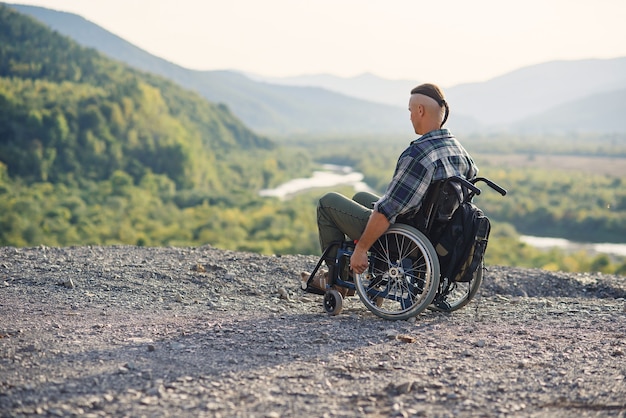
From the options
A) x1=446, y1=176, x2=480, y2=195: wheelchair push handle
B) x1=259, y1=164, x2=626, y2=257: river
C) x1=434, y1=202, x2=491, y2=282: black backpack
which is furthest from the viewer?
x1=259, y1=164, x2=626, y2=257: river

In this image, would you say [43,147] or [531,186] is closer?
[43,147]

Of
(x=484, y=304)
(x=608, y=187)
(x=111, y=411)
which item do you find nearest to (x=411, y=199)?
(x=484, y=304)

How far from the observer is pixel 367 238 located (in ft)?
19.4

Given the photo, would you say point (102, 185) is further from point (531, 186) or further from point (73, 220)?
point (531, 186)

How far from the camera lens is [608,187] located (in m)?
119

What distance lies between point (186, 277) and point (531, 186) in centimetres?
11312

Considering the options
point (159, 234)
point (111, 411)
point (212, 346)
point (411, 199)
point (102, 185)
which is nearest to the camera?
point (111, 411)

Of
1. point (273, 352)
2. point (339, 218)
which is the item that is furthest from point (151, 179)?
point (273, 352)

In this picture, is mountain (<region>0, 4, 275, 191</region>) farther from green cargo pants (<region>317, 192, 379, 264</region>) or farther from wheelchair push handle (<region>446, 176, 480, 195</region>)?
wheelchair push handle (<region>446, 176, 480, 195</region>)

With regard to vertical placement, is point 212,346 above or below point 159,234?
above

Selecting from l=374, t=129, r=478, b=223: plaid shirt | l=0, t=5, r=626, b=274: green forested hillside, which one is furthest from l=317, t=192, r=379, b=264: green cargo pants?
l=0, t=5, r=626, b=274: green forested hillside

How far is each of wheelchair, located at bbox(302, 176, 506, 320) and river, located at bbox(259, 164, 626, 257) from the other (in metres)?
71.6

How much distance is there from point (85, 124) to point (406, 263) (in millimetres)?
111387

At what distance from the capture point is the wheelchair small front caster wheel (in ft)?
20.9
